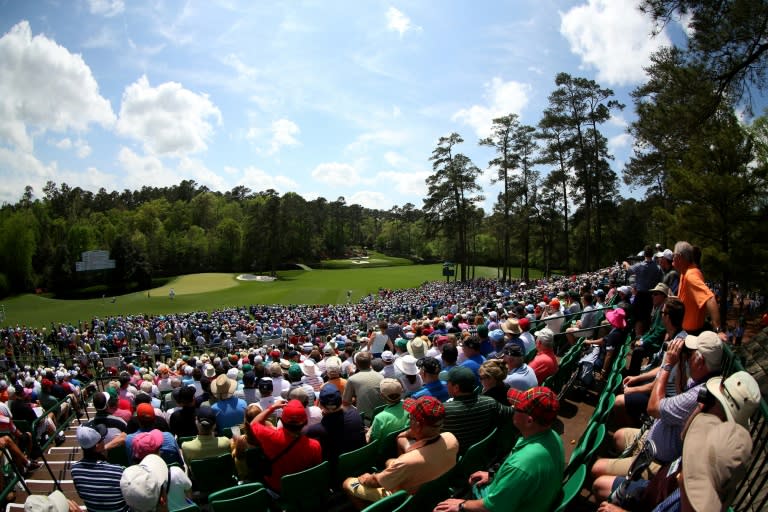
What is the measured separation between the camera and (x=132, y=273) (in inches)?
2650

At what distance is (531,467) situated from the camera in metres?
2.76

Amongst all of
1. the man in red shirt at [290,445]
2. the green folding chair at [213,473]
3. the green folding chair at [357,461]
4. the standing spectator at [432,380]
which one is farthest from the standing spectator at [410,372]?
the green folding chair at [213,473]

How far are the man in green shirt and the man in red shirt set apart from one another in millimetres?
1640

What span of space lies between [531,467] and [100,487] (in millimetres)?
3577

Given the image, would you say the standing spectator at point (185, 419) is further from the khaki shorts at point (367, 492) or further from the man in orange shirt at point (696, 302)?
the man in orange shirt at point (696, 302)

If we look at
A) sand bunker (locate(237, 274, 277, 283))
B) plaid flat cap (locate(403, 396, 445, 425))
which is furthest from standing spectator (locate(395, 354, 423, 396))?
sand bunker (locate(237, 274, 277, 283))

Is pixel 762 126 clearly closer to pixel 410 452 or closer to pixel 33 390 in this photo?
pixel 410 452

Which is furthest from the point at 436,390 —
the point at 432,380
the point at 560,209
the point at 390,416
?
the point at 560,209

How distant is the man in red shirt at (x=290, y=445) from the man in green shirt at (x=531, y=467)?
164cm

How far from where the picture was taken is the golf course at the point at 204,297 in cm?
4631

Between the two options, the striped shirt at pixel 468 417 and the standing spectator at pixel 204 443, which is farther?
the standing spectator at pixel 204 443

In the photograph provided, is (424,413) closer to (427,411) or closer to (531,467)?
(427,411)

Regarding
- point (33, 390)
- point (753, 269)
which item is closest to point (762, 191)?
point (753, 269)

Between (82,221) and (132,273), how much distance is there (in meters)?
26.8
